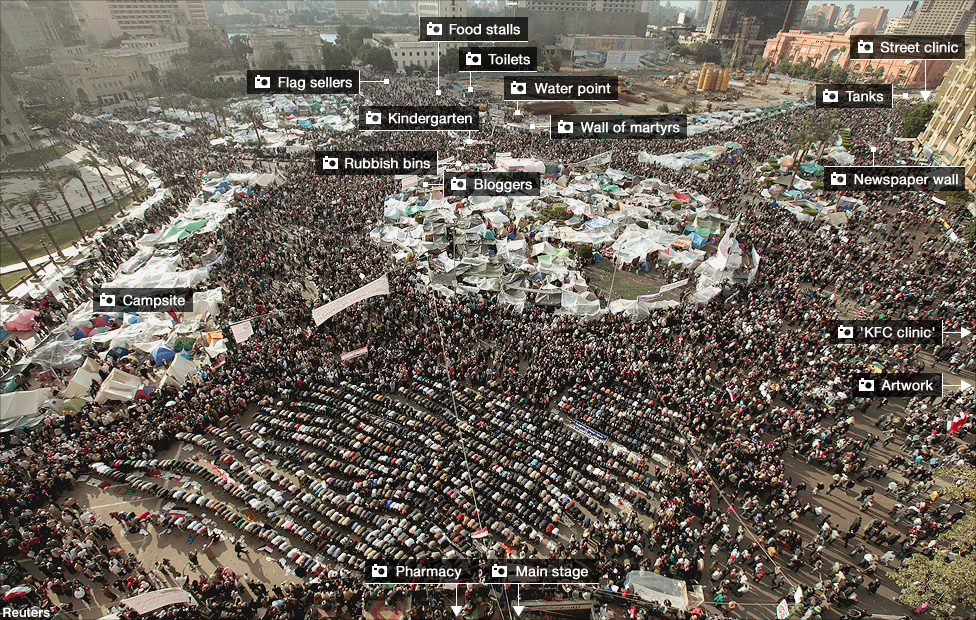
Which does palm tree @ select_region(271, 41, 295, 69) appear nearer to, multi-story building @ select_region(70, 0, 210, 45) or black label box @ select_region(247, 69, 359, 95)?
multi-story building @ select_region(70, 0, 210, 45)

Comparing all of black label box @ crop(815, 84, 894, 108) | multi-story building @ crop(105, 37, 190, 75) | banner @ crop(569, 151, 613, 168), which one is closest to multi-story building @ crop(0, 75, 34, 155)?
multi-story building @ crop(105, 37, 190, 75)

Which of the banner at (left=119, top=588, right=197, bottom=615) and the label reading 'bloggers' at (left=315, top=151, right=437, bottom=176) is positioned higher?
the label reading 'bloggers' at (left=315, top=151, right=437, bottom=176)

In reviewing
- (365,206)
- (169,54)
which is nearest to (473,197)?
(365,206)

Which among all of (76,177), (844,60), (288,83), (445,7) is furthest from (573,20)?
(76,177)

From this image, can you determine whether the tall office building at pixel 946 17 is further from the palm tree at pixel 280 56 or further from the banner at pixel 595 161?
the palm tree at pixel 280 56

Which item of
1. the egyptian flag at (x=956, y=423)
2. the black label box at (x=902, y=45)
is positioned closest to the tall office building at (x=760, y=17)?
the black label box at (x=902, y=45)

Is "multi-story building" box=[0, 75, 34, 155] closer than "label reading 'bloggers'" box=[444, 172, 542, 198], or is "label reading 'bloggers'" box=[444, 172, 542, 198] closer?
"label reading 'bloggers'" box=[444, 172, 542, 198]

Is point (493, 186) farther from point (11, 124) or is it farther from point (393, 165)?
point (11, 124)
